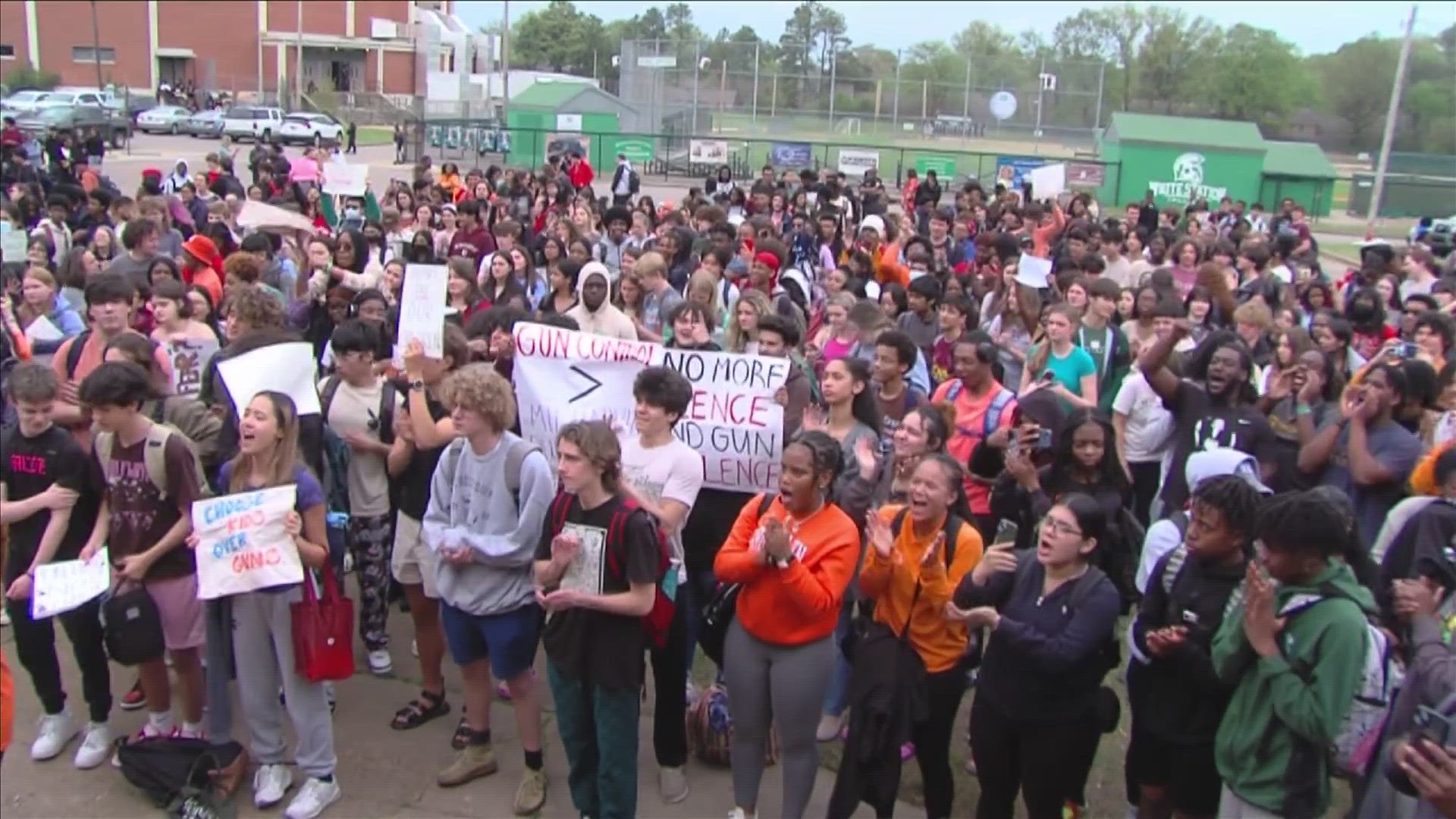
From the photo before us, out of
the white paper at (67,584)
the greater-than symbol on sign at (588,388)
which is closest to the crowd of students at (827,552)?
the white paper at (67,584)

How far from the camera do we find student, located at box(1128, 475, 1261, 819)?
12.9 feet

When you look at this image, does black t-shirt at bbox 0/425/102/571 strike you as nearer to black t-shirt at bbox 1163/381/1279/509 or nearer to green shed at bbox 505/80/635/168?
black t-shirt at bbox 1163/381/1279/509

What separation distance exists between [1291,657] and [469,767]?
3449mm

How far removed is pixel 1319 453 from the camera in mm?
5809

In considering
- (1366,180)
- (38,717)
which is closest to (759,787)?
(38,717)

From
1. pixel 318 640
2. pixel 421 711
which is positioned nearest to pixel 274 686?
pixel 318 640

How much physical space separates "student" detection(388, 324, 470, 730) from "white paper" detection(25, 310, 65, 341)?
10.7ft

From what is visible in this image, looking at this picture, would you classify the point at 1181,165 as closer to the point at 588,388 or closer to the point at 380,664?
the point at 588,388

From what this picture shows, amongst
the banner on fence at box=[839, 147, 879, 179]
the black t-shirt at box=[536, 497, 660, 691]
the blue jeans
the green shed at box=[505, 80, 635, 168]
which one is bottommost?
the blue jeans

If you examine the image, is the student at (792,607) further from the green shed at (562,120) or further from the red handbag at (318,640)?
the green shed at (562,120)

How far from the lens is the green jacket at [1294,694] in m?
3.43

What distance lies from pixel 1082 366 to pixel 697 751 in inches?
129

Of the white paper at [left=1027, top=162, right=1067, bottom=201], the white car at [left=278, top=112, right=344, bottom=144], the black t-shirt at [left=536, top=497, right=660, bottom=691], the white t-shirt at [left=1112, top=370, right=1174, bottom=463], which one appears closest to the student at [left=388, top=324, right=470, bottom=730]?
the black t-shirt at [left=536, top=497, right=660, bottom=691]

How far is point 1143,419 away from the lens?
22.4ft
